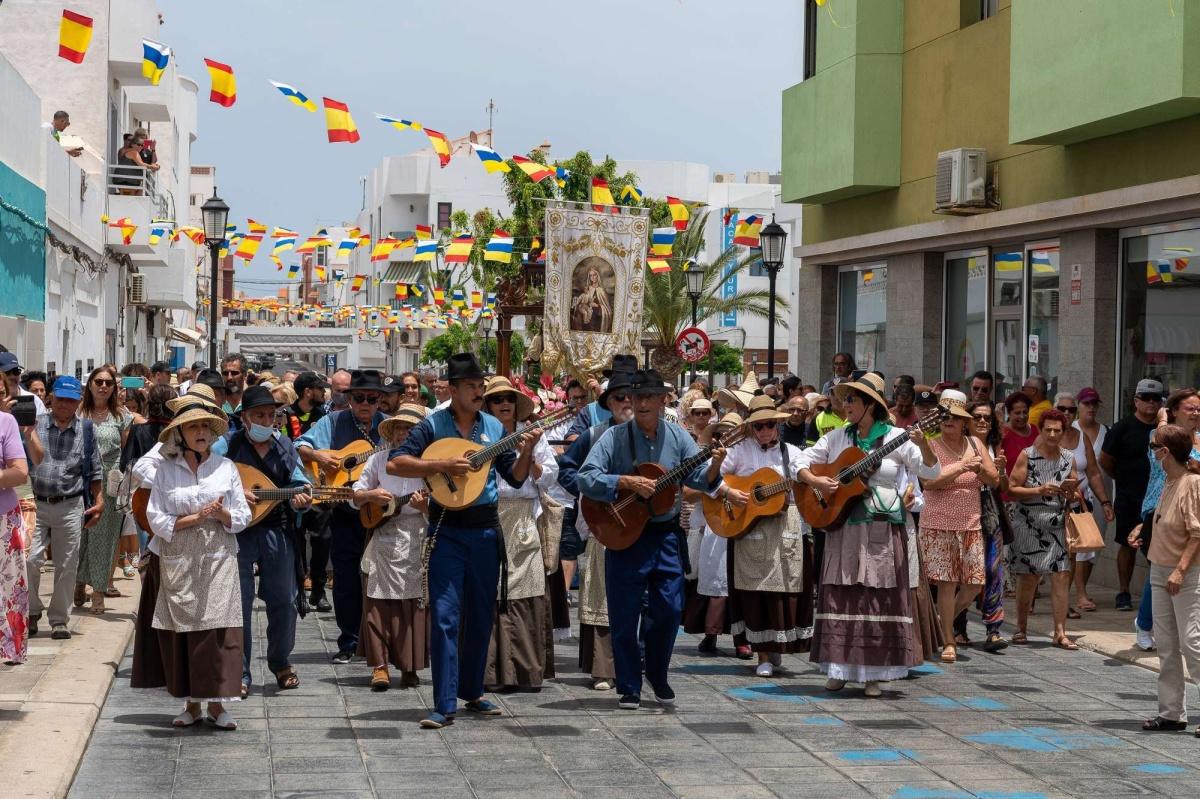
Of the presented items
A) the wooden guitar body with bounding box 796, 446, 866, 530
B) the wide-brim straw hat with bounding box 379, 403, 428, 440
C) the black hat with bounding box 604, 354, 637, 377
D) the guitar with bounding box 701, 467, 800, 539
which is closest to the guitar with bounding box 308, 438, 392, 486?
the wide-brim straw hat with bounding box 379, 403, 428, 440

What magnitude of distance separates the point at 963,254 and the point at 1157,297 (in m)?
4.14

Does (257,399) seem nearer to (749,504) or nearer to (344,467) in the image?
(344,467)

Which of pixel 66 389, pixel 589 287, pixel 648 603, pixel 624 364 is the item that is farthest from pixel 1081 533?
pixel 589 287

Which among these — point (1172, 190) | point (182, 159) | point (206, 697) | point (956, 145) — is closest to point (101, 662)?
point (206, 697)

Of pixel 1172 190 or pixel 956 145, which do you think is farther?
pixel 956 145

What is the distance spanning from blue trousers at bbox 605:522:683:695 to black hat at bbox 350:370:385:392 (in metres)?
2.35

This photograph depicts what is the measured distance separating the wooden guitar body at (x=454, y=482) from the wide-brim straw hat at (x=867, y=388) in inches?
93.2

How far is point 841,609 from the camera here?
981cm

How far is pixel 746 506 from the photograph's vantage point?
10609 millimetres

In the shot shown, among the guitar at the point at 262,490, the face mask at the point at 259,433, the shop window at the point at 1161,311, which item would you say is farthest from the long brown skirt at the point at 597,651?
the shop window at the point at 1161,311

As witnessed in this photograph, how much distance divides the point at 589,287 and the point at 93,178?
28.6 ft

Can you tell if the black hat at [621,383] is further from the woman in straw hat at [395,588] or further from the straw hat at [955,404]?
the straw hat at [955,404]

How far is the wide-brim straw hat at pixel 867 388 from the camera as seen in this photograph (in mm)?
9734

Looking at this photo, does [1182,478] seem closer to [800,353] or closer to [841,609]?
[841,609]
